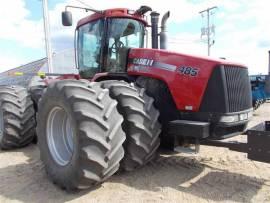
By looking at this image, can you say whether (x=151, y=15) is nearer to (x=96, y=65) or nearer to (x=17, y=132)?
(x=96, y=65)

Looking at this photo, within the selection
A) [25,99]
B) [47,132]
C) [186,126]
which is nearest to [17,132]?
[25,99]

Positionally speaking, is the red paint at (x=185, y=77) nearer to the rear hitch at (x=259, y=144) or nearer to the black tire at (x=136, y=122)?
the black tire at (x=136, y=122)

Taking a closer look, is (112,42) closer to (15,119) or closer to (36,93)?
(36,93)

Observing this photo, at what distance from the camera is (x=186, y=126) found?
163 inches

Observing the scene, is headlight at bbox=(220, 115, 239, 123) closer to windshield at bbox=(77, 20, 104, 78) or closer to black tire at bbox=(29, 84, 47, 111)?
windshield at bbox=(77, 20, 104, 78)

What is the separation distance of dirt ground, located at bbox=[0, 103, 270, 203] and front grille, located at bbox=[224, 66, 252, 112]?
38.3 inches

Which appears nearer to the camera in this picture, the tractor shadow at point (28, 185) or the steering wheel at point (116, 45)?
the tractor shadow at point (28, 185)

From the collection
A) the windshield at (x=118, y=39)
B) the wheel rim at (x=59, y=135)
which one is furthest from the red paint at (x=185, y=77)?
the wheel rim at (x=59, y=135)

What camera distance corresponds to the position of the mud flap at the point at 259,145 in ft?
12.3

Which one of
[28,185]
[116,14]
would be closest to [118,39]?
[116,14]

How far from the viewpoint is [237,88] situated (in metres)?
4.34

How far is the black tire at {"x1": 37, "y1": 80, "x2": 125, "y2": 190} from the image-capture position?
142 inches

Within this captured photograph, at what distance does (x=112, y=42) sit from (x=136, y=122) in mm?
2029

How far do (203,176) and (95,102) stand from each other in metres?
1.89
